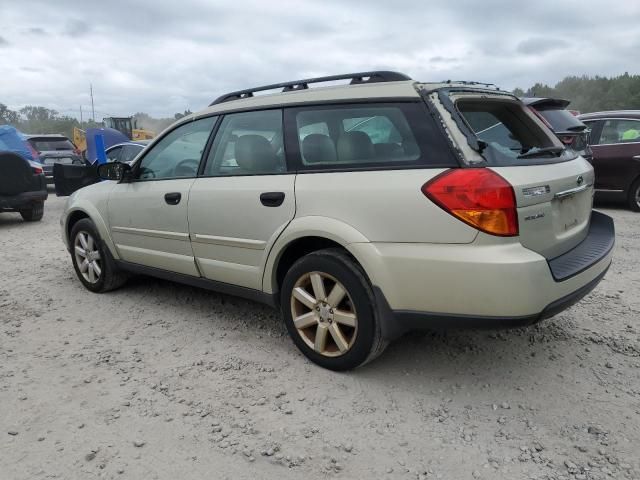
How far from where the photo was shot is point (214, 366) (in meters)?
3.28

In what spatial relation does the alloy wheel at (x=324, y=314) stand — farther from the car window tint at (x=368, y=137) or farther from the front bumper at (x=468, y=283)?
the car window tint at (x=368, y=137)

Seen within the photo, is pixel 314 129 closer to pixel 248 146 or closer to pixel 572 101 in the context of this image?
pixel 248 146

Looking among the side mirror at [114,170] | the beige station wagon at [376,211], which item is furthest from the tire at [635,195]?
the side mirror at [114,170]

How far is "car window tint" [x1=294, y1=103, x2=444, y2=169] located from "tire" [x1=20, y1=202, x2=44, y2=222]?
796 centimetres

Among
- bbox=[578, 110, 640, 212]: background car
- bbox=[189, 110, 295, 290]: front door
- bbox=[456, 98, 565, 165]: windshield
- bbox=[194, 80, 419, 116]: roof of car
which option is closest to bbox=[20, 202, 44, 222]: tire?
bbox=[194, 80, 419, 116]: roof of car

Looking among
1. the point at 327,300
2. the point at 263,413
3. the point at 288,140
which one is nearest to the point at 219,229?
the point at 288,140

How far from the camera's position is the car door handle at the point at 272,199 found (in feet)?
10.4

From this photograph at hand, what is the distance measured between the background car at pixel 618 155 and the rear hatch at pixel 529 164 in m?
6.06

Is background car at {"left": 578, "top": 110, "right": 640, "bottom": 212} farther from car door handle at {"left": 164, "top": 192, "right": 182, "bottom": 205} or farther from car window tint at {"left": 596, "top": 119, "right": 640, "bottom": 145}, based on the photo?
car door handle at {"left": 164, "top": 192, "right": 182, "bottom": 205}

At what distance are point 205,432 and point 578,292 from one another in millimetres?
2060

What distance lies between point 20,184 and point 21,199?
0.87 ft

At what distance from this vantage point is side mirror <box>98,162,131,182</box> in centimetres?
434

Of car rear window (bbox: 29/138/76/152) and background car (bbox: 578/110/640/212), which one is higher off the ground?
car rear window (bbox: 29/138/76/152)

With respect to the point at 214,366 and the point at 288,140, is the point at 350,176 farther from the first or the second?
the point at 214,366
